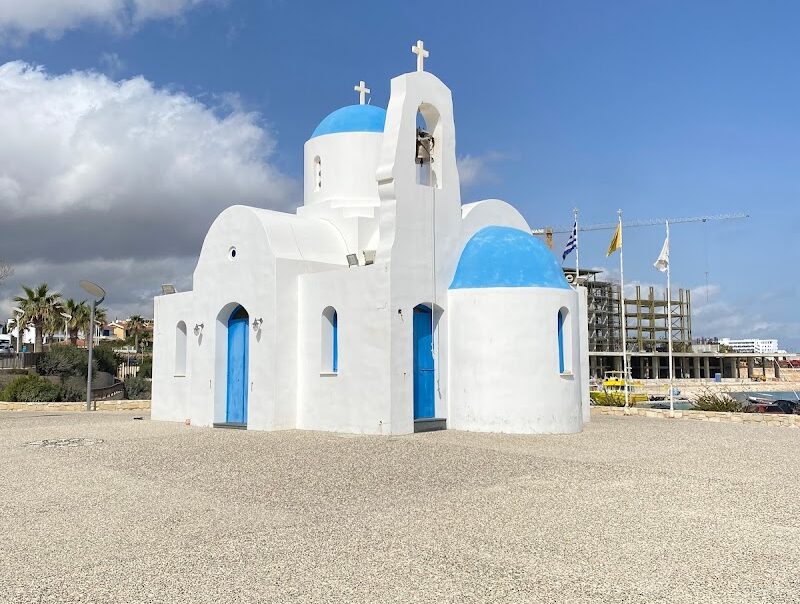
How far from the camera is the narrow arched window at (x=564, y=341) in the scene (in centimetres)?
1645

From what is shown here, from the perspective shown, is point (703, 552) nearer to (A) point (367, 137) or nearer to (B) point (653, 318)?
(A) point (367, 137)

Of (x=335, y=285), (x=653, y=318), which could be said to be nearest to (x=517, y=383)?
(x=335, y=285)

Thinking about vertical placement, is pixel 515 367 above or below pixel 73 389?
above

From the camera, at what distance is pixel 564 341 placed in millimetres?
16609

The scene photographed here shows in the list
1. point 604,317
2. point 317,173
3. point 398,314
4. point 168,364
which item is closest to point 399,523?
point 398,314

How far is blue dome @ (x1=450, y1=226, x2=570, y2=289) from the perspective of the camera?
53.8 feet

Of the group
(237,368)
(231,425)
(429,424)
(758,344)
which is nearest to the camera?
(429,424)

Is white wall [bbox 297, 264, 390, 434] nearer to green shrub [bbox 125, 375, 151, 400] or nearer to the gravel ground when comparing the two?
the gravel ground

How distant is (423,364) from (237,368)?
4.95 metres

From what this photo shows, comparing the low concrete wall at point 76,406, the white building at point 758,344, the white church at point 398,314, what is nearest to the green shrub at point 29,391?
the low concrete wall at point 76,406

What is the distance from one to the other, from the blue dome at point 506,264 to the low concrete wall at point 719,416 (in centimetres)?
696

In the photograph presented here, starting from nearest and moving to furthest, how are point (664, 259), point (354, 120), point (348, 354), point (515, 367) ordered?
1. point (348, 354)
2. point (515, 367)
3. point (354, 120)
4. point (664, 259)

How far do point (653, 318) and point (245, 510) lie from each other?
11588 centimetres

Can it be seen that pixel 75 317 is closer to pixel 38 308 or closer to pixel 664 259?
pixel 38 308
